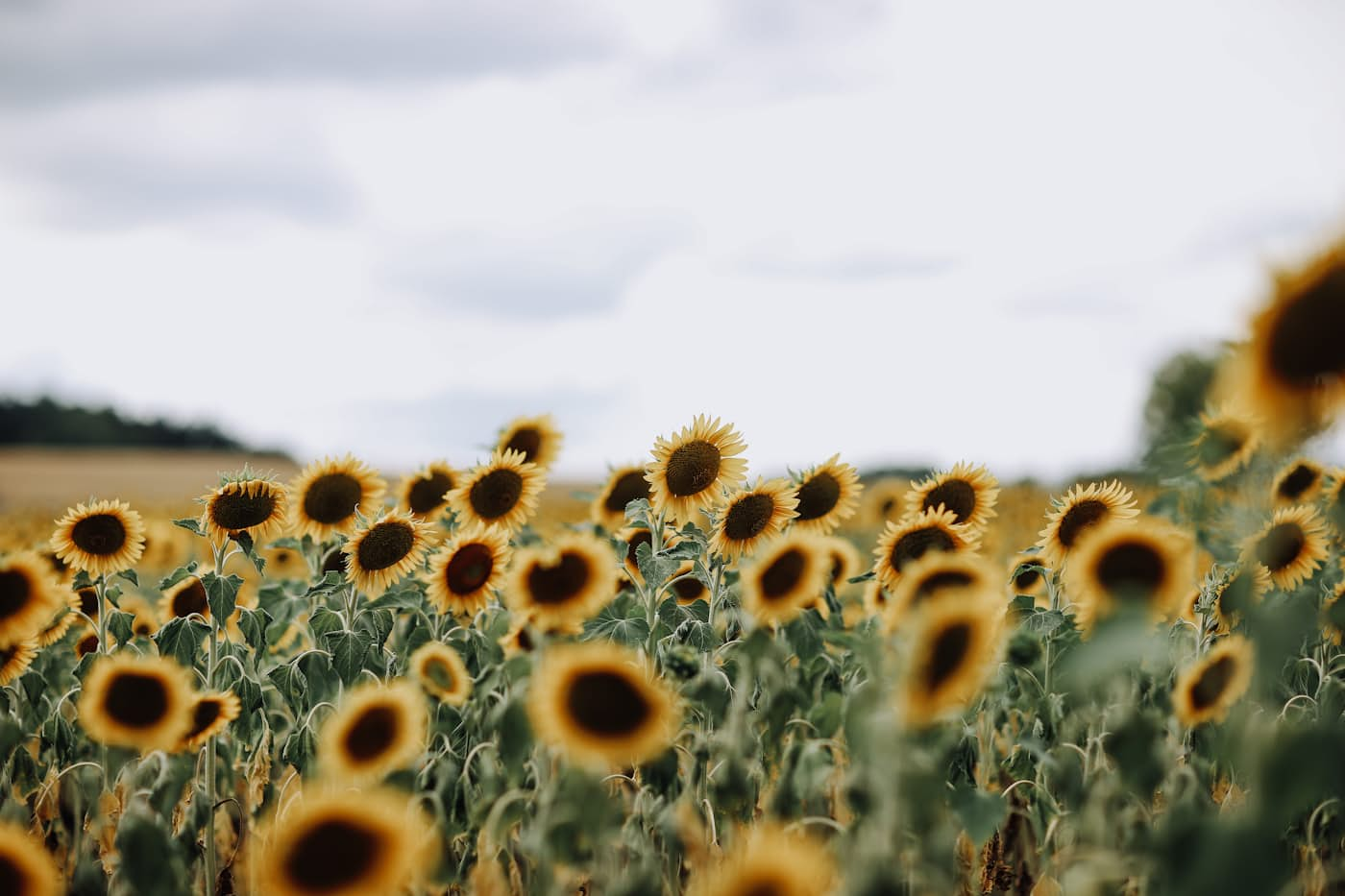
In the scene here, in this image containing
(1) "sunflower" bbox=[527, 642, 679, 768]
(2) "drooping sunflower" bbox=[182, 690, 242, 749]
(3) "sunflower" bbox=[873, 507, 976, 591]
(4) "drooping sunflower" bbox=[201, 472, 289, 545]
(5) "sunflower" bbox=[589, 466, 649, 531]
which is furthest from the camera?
(5) "sunflower" bbox=[589, 466, 649, 531]

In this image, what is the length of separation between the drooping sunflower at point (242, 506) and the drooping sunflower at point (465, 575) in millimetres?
783

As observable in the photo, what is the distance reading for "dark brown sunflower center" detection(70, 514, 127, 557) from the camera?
3783mm

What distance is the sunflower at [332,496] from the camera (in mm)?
3922

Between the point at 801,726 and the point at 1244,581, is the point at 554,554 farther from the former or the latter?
the point at 1244,581

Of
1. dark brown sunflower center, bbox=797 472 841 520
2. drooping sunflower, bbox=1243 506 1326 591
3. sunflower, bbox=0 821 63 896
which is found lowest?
sunflower, bbox=0 821 63 896

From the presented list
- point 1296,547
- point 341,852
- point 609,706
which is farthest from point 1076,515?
point 341,852

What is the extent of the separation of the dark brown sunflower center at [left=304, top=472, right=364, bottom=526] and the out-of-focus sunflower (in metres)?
1.78

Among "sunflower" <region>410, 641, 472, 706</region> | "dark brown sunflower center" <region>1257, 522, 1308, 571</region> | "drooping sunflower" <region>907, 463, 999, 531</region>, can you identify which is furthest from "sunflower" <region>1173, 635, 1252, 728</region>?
"sunflower" <region>410, 641, 472, 706</region>

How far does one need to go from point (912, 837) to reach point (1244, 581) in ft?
3.32

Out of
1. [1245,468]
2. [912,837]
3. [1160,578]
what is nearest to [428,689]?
[912,837]

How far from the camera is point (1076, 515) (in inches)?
131

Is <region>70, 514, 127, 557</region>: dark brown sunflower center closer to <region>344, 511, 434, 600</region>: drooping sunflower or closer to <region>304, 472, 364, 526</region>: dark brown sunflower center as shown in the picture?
<region>304, 472, 364, 526</region>: dark brown sunflower center

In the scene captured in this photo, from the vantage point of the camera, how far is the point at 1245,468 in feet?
14.7

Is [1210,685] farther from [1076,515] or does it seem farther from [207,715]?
[207,715]
